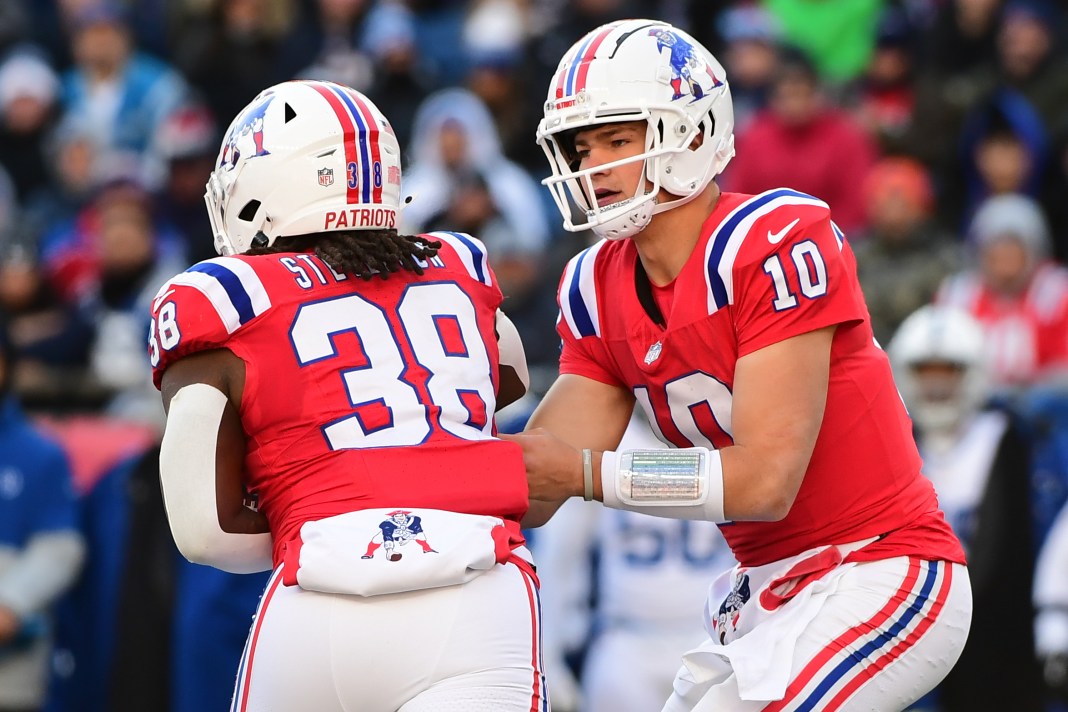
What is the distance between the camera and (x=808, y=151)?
9289mm

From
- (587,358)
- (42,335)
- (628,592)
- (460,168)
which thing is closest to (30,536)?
(42,335)

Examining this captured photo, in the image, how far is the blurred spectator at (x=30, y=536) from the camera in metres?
7.11

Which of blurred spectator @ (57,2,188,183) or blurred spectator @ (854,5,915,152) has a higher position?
blurred spectator @ (57,2,188,183)

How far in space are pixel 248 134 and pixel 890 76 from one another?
22.6 ft

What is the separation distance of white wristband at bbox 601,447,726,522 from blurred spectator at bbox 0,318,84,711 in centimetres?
385

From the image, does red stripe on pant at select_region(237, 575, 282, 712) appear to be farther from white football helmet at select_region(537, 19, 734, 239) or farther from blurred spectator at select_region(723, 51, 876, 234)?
blurred spectator at select_region(723, 51, 876, 234)

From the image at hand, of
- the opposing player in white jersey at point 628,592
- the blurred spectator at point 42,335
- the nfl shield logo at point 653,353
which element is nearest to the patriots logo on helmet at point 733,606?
the nfl shield logo at point 653,353

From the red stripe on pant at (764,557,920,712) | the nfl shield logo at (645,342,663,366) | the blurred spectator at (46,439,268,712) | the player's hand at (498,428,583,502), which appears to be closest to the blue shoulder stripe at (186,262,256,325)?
the player's hand at (498,428,583,502)

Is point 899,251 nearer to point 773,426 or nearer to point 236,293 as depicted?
point 773,426

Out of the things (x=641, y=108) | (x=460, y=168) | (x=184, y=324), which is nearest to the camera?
(x=184, y=324)

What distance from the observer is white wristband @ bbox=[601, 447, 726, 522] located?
386 centimetres

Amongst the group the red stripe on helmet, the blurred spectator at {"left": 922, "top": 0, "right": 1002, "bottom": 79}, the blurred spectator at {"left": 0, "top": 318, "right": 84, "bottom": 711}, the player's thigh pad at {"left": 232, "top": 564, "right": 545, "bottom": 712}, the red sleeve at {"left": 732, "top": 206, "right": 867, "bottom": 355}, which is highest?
the red stripe on helmet

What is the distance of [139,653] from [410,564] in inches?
157

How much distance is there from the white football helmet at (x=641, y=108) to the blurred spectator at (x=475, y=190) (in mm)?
4266
